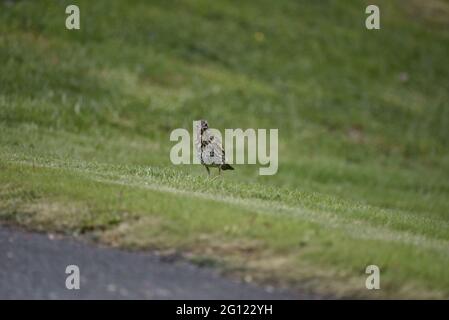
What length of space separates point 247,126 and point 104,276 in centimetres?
2877

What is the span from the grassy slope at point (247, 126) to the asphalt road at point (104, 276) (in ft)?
1.43

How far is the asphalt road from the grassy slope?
44 cm

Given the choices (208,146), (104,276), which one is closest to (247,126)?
(208,146)

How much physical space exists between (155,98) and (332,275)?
29.1 metres

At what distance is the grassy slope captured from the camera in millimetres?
14211

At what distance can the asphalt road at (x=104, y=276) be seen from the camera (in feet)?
42.5

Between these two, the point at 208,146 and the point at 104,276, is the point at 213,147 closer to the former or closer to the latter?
the point at 208,146

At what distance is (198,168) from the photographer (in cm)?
3034

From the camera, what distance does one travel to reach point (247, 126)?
41.8 meters
